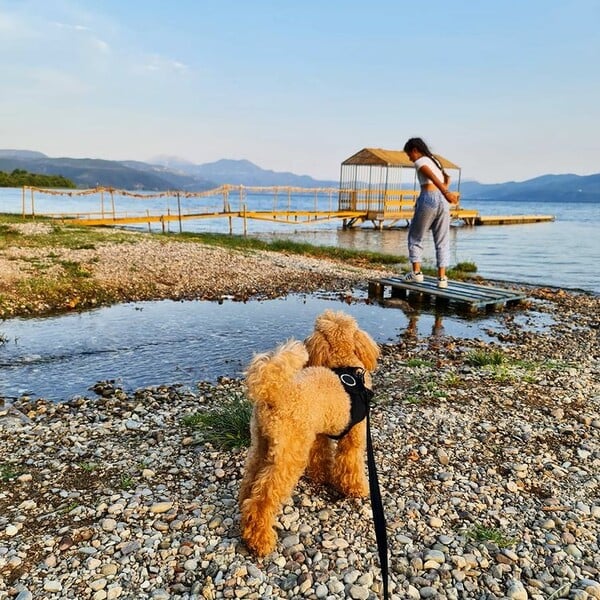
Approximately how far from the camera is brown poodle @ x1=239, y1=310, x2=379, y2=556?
116 inches

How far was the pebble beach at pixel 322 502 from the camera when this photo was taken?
9.77 ft

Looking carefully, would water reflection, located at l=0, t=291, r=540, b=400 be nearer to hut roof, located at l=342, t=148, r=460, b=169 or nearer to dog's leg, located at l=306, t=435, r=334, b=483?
dog's leg, located at l=306, t=435, r=334, b=483

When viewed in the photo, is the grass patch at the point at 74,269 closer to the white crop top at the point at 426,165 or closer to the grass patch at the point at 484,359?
the white crop top at the point at 426,165

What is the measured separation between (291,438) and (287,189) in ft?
120

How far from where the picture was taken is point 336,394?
3.32 meters

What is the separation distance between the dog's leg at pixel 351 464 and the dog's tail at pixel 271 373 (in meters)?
1.01

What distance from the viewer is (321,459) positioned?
392 cm

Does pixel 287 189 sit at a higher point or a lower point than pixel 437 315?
higher

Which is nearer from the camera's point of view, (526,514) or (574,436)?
(526,514)


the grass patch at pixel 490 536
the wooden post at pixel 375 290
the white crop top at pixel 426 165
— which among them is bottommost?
the grass patch at pixel 490 536

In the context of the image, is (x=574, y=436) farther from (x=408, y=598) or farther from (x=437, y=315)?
(x=437, y=315)

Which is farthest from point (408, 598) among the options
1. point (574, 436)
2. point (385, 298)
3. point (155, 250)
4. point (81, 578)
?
point (155, 250)

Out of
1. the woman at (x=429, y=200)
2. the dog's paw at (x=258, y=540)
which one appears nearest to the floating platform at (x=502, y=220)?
the woman at (x=429, y=200)

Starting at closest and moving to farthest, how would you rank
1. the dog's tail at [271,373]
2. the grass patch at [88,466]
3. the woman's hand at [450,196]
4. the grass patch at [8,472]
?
the dog's tail at [271,373] < the grass patch at [8,472] < the grass patch at [88,466] < the woman's hand at [450,196]
